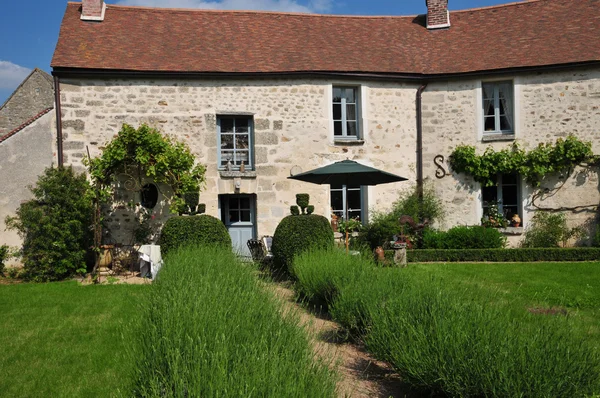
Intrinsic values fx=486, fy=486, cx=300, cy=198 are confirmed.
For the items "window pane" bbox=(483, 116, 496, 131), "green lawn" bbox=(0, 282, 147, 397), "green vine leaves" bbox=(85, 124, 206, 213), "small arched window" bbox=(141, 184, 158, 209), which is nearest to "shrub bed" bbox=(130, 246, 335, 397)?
"green lawn" bbox=(0, 282, 147, 397)

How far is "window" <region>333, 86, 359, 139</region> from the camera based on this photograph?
1183 cm

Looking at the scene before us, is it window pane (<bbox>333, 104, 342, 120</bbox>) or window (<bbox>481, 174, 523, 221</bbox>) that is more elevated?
window pane (<bbox>333, 104, 342, 120</bbox>)

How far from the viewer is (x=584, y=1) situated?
502 inches

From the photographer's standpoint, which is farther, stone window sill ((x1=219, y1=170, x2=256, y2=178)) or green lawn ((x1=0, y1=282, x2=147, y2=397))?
stone window sill ((x1=219, y1=170, x2=256, y2=178))

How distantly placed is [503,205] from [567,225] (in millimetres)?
1449

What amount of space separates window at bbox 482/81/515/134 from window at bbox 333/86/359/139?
3191 millimetres

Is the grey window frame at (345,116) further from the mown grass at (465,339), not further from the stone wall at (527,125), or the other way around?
the mown grass at (465,339)

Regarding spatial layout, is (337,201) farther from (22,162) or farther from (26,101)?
(26,101)

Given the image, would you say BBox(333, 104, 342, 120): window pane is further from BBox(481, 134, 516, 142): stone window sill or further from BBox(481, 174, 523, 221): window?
BBox(481, 174, 523, 221): window

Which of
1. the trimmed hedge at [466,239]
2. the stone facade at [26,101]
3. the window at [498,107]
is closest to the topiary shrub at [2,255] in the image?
the trimmed hedge at [466,239]

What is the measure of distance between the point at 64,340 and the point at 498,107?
10.6m

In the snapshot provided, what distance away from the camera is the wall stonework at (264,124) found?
34.7 feet

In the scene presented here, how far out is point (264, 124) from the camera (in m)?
11.2

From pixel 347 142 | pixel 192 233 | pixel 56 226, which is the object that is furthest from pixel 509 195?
pixel 56 226
